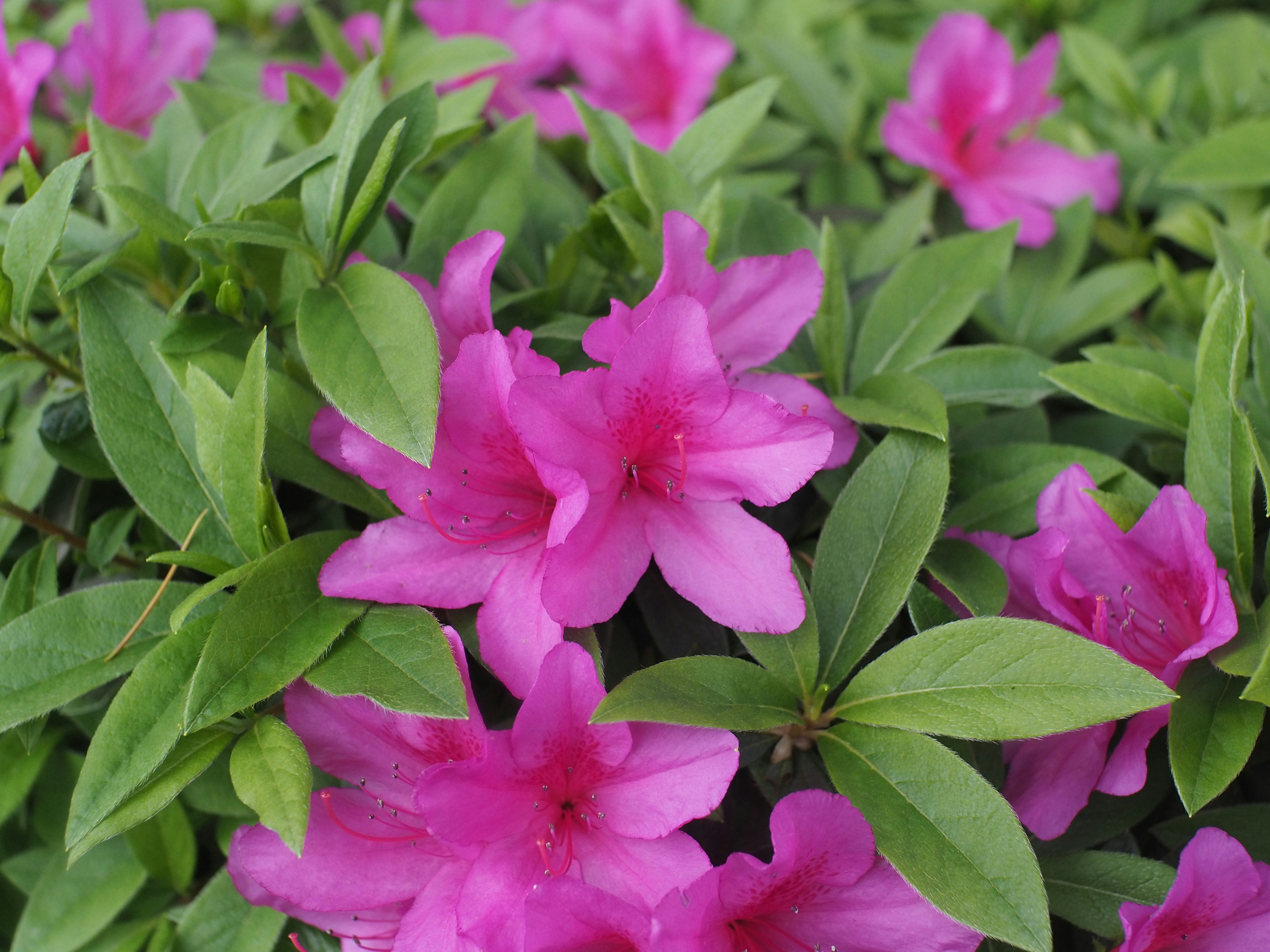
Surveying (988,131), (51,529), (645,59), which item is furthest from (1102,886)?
(645,59)

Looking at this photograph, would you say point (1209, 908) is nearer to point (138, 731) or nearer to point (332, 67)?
point (138, 731)

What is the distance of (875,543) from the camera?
0.96 metres

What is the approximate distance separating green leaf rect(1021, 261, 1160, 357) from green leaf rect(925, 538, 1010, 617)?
61 cm

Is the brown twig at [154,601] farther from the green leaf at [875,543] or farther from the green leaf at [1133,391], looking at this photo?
the green leaf at [1133,391]

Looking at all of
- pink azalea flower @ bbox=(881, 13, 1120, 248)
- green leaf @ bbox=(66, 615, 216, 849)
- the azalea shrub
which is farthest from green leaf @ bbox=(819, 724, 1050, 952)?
pink azalea flower @ bbox=(881, 13, 1120, 248)

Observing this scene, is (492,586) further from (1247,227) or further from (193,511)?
(1247,227)

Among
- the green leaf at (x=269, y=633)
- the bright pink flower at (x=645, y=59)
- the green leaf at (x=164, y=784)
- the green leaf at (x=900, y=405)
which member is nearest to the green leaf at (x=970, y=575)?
the green leaf at (x=900, y=405)

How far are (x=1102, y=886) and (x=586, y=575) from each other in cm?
52

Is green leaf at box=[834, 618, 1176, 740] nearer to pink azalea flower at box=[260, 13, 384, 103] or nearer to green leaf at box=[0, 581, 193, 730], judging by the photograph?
green leaf at box=[0, 581, 193, 730]

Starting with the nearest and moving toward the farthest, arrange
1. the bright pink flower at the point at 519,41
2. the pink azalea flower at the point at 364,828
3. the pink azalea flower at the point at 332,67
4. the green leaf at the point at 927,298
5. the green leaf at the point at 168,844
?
the pink azalea flower at the point at 364,828 → the green leaf at the point at 168,844 → the green leaf at the point at 927,298 → the pink azalea flower at the point at 332,67 → the bright pink flower at the point at 519,41

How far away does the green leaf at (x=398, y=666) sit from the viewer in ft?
2.69

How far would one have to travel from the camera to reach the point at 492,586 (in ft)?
2.96

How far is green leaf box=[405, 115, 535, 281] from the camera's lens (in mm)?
1185

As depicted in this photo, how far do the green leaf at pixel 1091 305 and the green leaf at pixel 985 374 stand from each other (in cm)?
36
